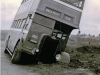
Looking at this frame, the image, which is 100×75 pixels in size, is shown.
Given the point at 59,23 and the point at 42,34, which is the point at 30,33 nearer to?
the point at 42,34

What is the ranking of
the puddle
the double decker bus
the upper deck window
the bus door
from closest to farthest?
the puddle → the double decker bus → the bus door → the upper deck window

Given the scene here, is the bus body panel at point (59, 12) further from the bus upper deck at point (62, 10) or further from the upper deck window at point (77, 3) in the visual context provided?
the upper deck window at point (77, 3)

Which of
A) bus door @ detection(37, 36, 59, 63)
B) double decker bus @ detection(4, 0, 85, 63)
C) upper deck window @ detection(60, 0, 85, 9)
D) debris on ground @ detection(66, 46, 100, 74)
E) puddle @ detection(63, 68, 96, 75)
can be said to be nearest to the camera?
puddle @ detection(63, 68, 96, 75)

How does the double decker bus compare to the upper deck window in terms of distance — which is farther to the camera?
the upper deck window

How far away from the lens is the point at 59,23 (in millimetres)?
11609

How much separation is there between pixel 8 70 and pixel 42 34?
8.31 feet

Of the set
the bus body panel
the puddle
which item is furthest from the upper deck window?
the puddle

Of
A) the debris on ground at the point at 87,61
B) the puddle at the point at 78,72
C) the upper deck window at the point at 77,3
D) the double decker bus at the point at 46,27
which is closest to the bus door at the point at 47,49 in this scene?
the double decker bus at the point at 46,27

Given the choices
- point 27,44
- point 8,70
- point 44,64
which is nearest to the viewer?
point 8,70

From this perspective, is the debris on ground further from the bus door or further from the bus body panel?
the bus body panel

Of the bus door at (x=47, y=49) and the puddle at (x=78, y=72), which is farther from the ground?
the bus door at (x=47, y=49)

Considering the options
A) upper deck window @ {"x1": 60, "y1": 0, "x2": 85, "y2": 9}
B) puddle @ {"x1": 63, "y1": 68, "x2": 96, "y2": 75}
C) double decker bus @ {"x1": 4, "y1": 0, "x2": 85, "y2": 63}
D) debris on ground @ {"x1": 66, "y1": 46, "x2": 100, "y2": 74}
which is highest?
upper deck window @ {"x1": 60, "y1": 0, "x2": 85, "y2": 9}

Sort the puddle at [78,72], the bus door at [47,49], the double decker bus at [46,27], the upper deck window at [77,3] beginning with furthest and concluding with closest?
1. the upper deck window at [77,3]
2. the bus door at [47,49]
3. the double decker bus at [46,27]
4. the puddle at [78,72]

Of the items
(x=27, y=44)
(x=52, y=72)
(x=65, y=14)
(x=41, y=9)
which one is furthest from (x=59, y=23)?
(x=52, y=72)
